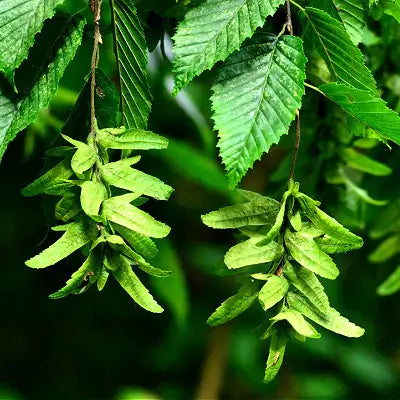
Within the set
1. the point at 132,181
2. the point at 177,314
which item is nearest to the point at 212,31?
the point at 132,181

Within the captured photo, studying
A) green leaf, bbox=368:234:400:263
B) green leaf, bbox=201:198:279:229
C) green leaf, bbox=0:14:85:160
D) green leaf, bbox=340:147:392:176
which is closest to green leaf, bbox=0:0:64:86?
green leaf, bbox=0:14:85:160

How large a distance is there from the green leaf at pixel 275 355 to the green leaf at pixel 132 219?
16cm

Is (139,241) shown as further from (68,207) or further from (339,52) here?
(339,52)

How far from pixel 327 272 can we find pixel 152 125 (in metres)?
1.25

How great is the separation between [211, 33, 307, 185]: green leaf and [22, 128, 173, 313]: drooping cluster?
7cm

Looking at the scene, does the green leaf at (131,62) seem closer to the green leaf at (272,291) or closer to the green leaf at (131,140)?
the green leaf at (131,140)

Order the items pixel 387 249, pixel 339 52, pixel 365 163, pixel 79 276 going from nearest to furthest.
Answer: pixel 79 276
pixel 339 52
pixel 365 163
pixel 387 249

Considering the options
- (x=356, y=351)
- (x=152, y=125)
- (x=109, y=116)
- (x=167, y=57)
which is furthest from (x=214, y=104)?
(x=356, y=351)

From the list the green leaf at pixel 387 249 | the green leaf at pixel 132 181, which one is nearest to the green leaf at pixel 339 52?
the green leaf at pixel 132 181

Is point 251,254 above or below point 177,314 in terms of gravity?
above

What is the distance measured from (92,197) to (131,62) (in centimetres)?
22

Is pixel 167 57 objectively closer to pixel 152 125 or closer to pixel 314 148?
pixel 314 148

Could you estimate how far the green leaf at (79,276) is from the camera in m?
0.71

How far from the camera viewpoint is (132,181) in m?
0.75
